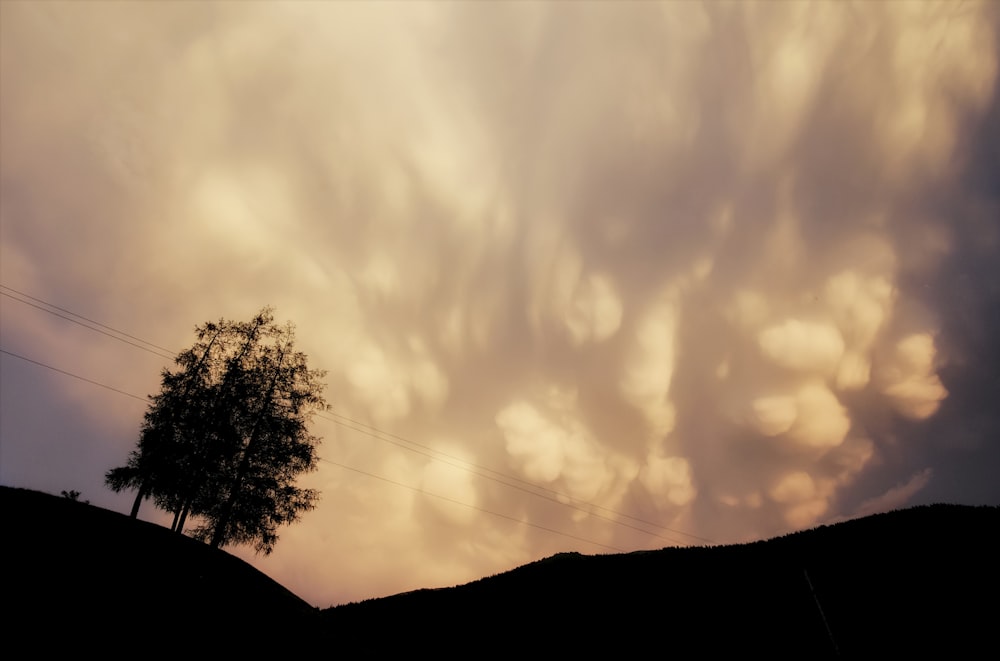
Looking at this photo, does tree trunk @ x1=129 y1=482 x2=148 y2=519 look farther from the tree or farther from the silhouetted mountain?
the silhouetted mountain

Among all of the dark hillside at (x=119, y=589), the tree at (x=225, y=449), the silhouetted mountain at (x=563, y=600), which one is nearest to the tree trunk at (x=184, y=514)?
the tree at (x=225, y=449)

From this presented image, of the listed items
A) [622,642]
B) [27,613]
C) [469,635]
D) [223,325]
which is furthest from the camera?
[223,325]

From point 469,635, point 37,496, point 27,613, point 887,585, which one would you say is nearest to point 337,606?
point 469,635

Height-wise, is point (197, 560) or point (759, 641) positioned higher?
point (197, 560)

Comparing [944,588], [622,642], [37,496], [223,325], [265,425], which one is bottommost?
[622,642]

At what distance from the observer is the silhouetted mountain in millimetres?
9336

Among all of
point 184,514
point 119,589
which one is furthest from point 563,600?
point 184,514

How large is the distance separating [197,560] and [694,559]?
23.8 m

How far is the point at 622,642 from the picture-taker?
18.4 metres

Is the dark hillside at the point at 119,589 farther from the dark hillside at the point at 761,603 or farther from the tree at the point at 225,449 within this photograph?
the tree at the point at 225,449

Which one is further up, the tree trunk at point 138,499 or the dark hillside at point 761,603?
the tree trunk at point 138,499

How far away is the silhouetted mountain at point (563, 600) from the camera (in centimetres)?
934

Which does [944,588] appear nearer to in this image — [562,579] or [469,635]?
[562,579]

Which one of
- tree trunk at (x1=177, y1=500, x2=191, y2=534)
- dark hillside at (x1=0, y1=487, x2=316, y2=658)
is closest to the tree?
tree trunk at (x1=177, y1=500, x2=191, y2=534)
